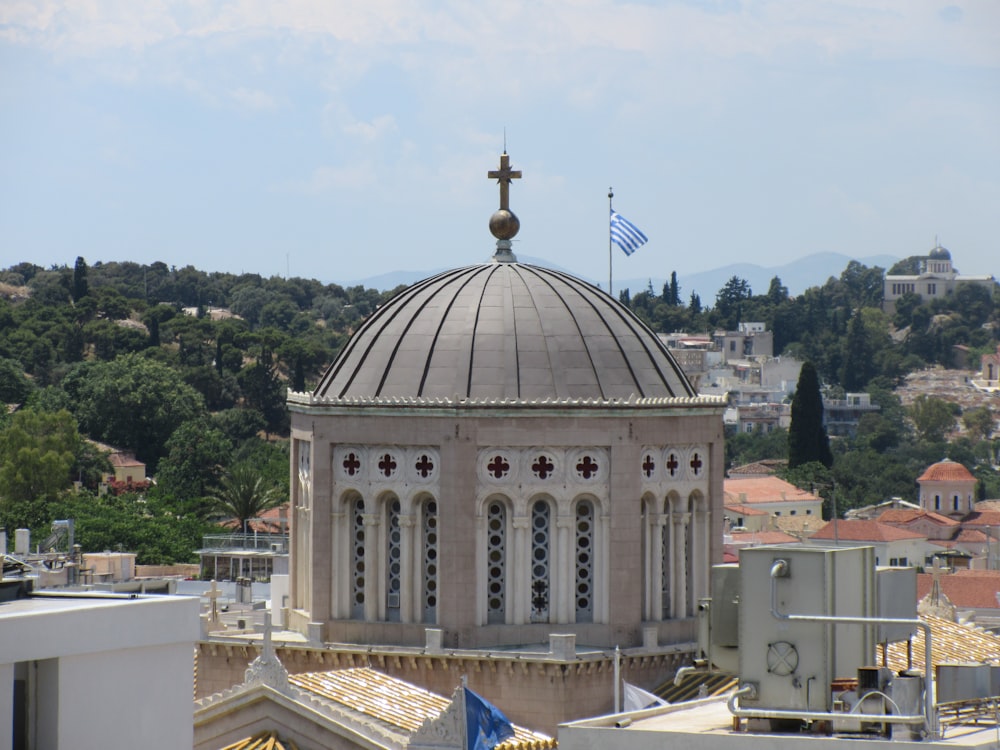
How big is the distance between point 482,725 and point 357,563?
865 centimetres

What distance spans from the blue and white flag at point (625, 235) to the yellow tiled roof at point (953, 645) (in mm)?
14871

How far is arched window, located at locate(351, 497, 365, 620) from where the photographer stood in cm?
3944

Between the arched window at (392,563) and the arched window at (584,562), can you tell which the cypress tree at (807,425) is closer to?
the arched window at (584,562)

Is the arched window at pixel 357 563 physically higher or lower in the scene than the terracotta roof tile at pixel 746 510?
higher

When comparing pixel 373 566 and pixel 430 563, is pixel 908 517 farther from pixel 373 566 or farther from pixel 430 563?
pixel 373 566

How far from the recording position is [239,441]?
17288cm

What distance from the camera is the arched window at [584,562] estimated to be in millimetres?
38875

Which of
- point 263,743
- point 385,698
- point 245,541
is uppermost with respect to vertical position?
point 385,698

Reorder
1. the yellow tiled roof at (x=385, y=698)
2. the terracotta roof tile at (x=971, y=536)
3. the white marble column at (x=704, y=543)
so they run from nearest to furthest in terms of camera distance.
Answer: the yellow tiled roof at (x=385, y=698) < the white marble column at (x=704, y=543) < the terracotta roof tile at (x=971, y=536)

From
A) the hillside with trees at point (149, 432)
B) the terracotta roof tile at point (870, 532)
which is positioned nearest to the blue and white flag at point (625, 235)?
the hillside with trees at point (149, 432)

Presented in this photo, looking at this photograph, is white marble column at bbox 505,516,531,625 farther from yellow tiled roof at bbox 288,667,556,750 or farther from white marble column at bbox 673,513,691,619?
white marble column at bbox 673,513,691,619

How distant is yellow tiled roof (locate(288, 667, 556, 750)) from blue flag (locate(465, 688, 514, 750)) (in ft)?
0.70

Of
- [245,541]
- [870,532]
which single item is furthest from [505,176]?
[870,532]

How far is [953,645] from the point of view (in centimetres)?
4222
